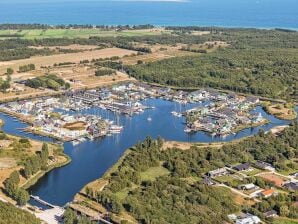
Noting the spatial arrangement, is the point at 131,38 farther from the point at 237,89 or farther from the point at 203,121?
the point at 203,121

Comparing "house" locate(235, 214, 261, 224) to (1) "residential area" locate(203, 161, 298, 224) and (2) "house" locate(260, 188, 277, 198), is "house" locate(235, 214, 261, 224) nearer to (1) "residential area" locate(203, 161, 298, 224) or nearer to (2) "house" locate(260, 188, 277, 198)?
(1) "residential area" locate(203, 161, 298, 224)

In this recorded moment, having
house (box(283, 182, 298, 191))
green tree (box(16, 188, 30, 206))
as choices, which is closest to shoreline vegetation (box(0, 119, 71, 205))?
green tree (box(16, 188, 30, 206))

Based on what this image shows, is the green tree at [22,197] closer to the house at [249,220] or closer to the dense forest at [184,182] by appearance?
the dense forest at [184,182]

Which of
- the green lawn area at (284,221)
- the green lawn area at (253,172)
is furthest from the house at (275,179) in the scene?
the green lawn area at (284,221)

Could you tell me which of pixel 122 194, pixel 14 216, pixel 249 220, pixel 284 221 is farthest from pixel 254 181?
pixel 14 216

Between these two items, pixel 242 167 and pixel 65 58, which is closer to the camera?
pixel 242 167

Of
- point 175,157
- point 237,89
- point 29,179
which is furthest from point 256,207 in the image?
point 237,89

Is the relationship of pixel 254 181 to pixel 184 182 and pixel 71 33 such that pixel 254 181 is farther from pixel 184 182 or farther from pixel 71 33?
pixel 71 33
